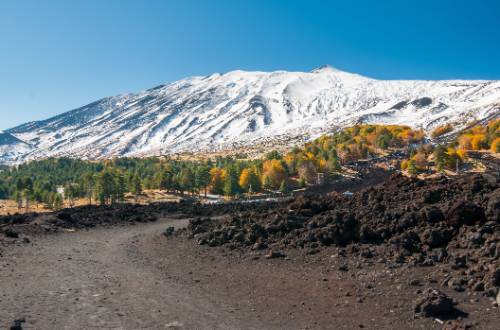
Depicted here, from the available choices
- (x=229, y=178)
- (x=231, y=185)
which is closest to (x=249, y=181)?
(x=229, y=178)

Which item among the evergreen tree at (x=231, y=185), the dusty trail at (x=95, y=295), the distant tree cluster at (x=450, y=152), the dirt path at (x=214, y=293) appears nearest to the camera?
the dirt path at (x=214, y=293)

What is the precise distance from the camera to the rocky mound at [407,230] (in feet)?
53.0

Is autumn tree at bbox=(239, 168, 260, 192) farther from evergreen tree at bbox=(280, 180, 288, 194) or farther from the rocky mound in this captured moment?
the rocky mound

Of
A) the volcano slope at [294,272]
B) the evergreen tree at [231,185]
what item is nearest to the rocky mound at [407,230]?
the volcano slope at [294,272]

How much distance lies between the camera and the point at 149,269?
22.1 meters

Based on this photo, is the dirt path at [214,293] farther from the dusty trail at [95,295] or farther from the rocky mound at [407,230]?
the rocky mound at [407,230]

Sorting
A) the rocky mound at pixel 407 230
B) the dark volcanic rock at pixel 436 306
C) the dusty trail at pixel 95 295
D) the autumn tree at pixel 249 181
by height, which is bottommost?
the dusty trail at pixel 95 295

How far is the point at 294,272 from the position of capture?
19094 millimetres

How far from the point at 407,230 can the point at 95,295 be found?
14.1 m

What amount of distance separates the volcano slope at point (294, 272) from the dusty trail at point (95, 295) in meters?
0.06

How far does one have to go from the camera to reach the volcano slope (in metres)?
13.9

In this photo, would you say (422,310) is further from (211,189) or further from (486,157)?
(486,157)

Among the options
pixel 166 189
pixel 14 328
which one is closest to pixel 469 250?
pixel 14 328

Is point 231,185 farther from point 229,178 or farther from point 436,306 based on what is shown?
point 436,306
